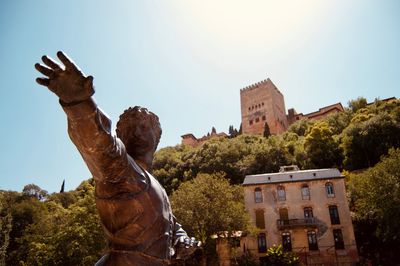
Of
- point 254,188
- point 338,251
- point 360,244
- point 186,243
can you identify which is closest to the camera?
point 186,243

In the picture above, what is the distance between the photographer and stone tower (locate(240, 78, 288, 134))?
9325 cm

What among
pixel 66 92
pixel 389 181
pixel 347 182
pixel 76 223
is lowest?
pixel 66 92

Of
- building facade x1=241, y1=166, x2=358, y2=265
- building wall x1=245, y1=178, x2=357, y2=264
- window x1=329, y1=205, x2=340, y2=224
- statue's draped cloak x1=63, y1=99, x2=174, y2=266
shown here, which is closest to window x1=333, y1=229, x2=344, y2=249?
building facade x1=241, y1=166, x2=358, y2=265

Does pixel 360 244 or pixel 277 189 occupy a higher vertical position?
pixel 277 189

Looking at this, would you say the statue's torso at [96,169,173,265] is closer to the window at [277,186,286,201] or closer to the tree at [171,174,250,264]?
the tree at [171,174,250,264]

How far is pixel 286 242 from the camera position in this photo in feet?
Result: 111

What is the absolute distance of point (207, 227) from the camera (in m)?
27.5

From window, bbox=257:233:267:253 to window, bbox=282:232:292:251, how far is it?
184cm

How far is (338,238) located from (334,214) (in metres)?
2.40

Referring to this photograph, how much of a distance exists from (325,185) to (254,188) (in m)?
7.47

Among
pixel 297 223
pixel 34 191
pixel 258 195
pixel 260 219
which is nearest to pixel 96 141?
pixel 297 223

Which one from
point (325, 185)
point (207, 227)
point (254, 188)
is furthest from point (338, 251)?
point (207, 227)

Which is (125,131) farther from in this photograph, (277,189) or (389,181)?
(277,189)

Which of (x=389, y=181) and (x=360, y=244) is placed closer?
(x=389, y=181)
